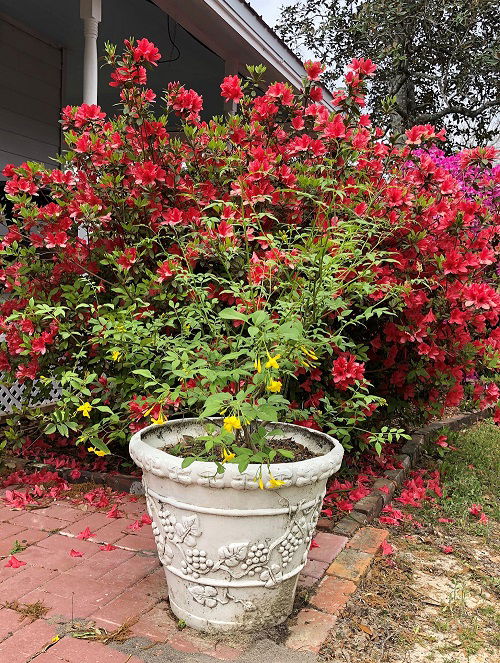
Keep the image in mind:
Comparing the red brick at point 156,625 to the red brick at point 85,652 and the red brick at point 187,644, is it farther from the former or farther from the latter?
the red brick at point 85,652

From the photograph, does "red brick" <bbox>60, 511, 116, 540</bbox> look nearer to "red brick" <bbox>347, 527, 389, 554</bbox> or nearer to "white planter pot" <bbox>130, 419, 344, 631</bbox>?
"white planter pot" <bbox>130, 419, 344, 631</bbox>

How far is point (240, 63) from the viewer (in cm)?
638

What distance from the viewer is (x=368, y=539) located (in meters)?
2.95

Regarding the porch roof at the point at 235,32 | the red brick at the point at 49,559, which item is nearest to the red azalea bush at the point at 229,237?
the red brick at the point at 49,559

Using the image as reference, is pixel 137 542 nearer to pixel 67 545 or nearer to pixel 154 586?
pixel 67 545

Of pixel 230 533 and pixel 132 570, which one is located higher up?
pixel 230 533

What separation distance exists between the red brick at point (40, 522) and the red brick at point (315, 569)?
1200 mm

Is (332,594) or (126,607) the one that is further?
(332,594)

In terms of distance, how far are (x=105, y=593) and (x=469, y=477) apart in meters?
2.75

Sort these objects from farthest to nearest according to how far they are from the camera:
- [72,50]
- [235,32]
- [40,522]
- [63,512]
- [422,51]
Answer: [422,51], [72,50], [235,32], [63,512], [40,522]

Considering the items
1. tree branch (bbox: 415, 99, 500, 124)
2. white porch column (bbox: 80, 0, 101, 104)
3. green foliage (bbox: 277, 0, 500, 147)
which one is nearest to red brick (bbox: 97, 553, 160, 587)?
white porch column (bbox: 80, 0, 101, 104)

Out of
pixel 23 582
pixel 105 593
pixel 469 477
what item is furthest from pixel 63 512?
pixel 469 477

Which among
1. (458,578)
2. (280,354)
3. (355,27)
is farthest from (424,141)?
(355,27)

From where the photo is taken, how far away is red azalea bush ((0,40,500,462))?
10.4 ft
